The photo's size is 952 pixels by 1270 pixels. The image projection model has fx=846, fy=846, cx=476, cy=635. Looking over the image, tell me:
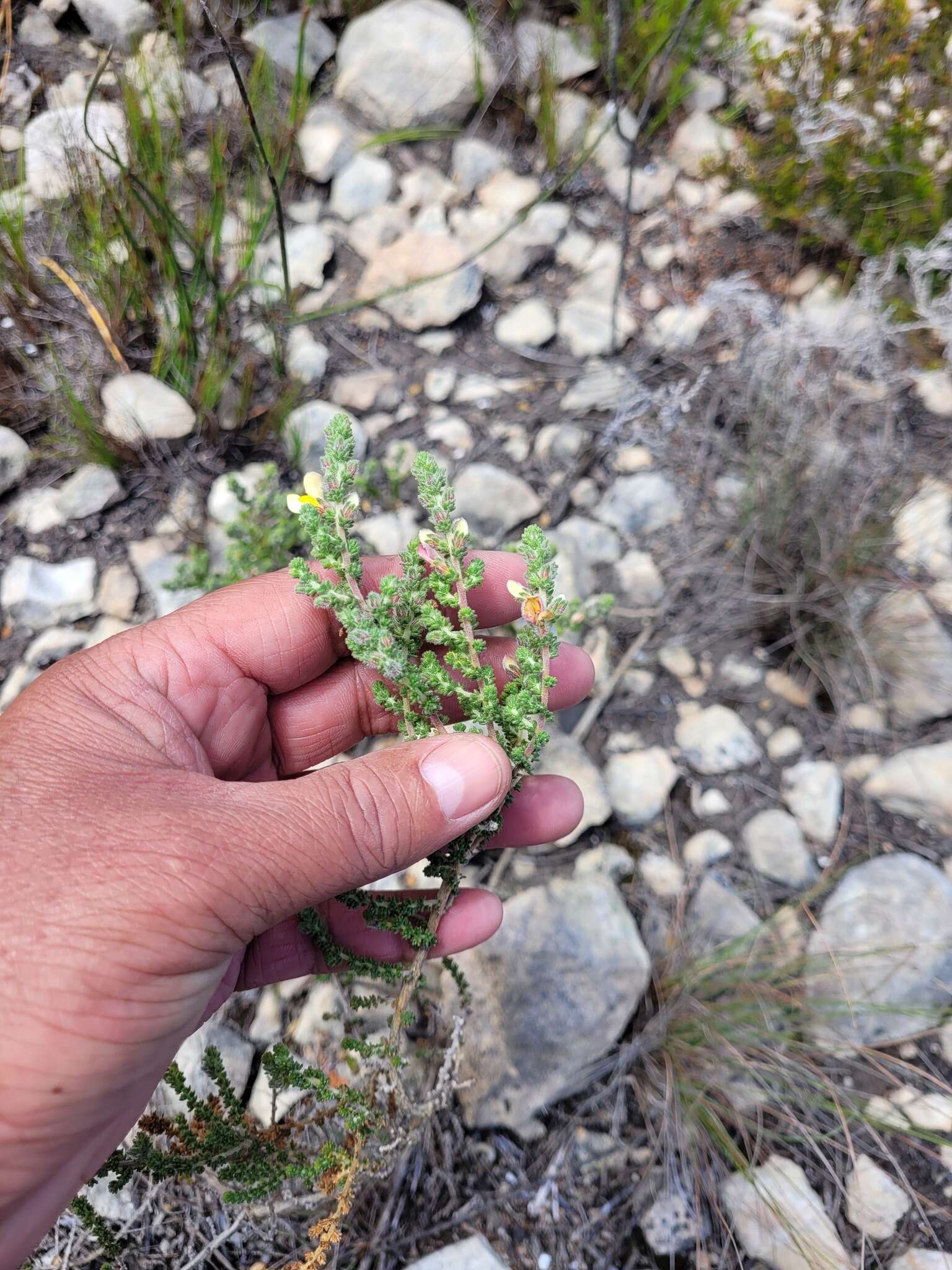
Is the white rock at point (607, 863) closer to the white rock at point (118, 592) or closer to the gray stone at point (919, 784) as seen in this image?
the gray stone at point (919, 784)

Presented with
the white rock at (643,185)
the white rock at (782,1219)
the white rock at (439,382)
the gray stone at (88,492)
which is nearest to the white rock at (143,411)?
the gray stone at (88,492)

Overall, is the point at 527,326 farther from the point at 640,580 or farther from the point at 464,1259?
the point at 464,1259

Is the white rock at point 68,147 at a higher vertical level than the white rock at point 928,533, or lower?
higher

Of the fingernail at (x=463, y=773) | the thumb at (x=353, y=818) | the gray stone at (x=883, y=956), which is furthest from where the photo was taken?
the gray stone at (x=883, y=956)

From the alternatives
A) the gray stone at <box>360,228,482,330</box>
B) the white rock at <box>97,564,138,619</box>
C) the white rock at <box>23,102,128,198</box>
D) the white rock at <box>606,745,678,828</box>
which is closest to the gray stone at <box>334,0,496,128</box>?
the gray stone at <box>360,228,482,330</box>

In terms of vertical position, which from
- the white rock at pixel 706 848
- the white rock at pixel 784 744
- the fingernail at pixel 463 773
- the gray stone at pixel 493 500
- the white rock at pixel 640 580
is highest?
the fingernail at pixel 463 773

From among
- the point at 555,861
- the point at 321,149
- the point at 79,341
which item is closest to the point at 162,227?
the point at 79,341

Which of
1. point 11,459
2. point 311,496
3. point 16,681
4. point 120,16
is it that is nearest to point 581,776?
point 311,496
